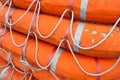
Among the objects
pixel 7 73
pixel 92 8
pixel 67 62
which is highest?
pixel 92 8

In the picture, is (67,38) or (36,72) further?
(36,72)

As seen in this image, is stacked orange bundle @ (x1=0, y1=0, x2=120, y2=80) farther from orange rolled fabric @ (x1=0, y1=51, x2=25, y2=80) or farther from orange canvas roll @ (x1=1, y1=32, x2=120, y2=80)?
orange rolled fabric @ (x1=0, y1=51, x2=25, y2=80)

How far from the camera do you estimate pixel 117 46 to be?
3.33ft

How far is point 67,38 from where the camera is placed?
1.09 metres

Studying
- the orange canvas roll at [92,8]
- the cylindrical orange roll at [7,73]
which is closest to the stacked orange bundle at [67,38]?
the orange canvas roll at [92,8]

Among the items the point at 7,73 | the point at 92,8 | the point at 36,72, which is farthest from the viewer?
the point at 7,73

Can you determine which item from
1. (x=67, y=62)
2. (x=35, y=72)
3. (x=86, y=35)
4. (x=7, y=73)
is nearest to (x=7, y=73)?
(x=7, y=73)

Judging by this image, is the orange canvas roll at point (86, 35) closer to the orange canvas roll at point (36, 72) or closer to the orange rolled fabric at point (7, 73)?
the orange canvas roll at point (36, 72)

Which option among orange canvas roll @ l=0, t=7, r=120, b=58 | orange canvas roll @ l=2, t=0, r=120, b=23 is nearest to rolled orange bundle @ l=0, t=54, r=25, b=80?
orange canvas roll @ l=0, t=7, r=120, b=58

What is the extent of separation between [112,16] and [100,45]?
150mm

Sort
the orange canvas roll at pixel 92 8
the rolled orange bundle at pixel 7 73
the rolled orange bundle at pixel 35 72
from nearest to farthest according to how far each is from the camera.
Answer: the orange canvas roll at pixel 92 8, the rolled orange bundle at pixel 35 72, the rolled orange bundle at pixel 7 73

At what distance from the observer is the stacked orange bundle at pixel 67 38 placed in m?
1.02

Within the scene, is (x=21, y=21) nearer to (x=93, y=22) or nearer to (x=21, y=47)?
(x=21, y=47)

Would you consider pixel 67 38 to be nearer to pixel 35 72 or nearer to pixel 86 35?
pixel 86 35
